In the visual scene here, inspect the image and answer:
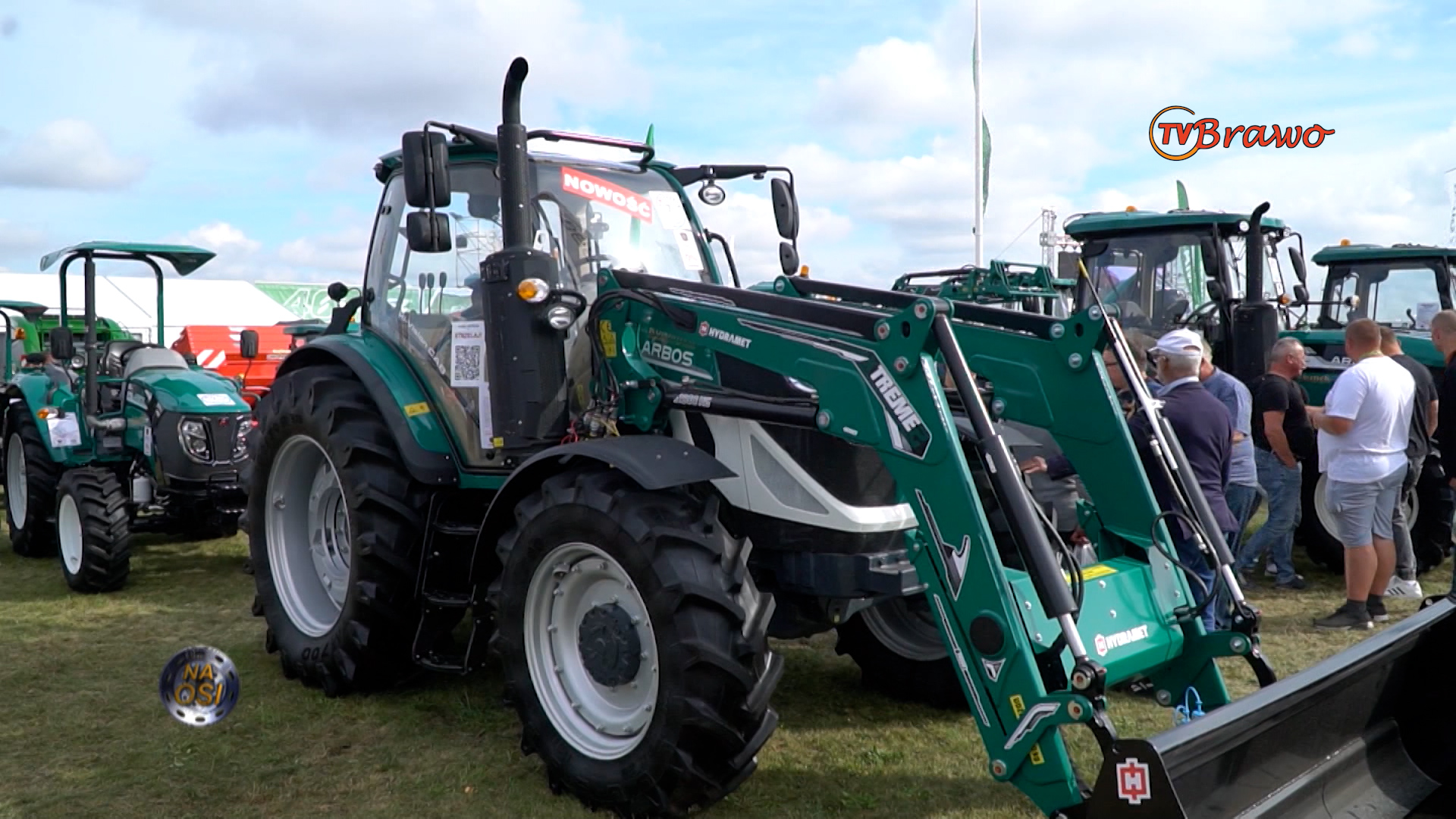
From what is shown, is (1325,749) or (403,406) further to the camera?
(403,406)

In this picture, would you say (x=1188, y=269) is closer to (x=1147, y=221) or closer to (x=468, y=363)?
(x=1147, y=221)

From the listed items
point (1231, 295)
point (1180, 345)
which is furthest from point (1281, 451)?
point (1180, 345)

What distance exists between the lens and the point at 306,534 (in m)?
5.62

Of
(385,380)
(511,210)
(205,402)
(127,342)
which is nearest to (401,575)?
(385,380)

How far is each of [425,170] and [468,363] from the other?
91 centimetres

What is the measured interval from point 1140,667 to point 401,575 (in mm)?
2987

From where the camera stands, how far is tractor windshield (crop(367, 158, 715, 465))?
4.71 m

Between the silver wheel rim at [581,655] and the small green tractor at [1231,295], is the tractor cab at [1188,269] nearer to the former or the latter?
the small green tractor at [1231,295]

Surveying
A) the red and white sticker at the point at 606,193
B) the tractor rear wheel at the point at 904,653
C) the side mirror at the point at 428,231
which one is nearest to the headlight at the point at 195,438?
the side mirror at the point at 428,231

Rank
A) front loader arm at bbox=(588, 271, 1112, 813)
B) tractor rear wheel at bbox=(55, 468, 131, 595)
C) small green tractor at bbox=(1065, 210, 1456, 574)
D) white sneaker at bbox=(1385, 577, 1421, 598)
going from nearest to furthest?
front loader arm at bbox=(588, 271, 1112, 813)
white sneaker at bbox=(1385, 577, 1421, 598)
tractor rear wheel at bbox=(55, 468, 131, 595)
small green tractor at bbox=(1065, 210, 1456, 574)

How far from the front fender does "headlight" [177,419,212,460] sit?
4455mm

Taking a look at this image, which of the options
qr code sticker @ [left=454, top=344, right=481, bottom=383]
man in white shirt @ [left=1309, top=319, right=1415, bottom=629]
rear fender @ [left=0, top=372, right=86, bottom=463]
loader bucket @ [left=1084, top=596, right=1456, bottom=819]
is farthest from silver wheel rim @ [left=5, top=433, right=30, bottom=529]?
man in white shirt @ [left=1309, top=319, right=1415, bottom=629]

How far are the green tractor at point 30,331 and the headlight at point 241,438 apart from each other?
2803mm

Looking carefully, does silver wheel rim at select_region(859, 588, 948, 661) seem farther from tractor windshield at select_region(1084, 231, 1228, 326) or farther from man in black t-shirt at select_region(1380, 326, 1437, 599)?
tractor windshield at select_region(1084, 231, 1228, 326)
